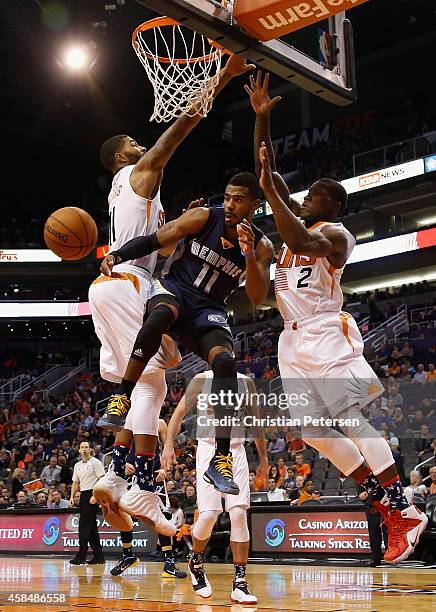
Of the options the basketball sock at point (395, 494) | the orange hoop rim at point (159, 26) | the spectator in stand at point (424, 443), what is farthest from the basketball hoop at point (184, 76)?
the spectator in stand at point (424, 443)

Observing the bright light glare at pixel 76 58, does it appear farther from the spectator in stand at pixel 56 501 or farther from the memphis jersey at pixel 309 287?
the memphis jersey at pixel 309 287

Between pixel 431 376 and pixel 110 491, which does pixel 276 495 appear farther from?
pixel 110 491

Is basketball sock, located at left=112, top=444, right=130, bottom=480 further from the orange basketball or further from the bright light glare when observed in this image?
the bright light glare

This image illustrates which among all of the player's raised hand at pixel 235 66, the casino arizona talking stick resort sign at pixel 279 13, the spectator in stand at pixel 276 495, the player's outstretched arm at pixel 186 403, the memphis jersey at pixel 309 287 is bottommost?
the spectator in stand at pixel 276 495

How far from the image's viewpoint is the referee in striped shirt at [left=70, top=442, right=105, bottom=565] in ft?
35.8

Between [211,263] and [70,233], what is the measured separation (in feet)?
4.70

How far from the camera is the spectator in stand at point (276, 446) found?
14.8 meters

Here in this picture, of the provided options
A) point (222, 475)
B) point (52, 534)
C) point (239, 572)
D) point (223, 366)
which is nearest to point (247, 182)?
point (223, 366)

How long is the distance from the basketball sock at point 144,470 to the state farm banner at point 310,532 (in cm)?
516

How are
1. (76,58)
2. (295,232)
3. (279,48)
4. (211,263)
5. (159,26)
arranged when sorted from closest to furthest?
1. (295,232)
2. (211,263)
3. (279,48)
4. (159,26)
5. (76,58)

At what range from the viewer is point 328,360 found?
5227 mm

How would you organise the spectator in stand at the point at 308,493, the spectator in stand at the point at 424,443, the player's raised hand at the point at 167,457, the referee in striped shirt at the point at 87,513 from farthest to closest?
the spectator in stand at the point at 424,443
the spectator in stand at the point at 308,493
the referee in striped shirt at the point at 87,513
the player's raised hand at the point at 167,457

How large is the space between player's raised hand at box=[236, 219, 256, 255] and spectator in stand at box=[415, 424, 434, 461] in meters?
8.73

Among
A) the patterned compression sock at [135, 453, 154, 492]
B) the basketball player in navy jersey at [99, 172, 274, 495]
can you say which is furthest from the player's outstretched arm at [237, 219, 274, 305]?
the patterned compression sock at [135, 453, 154, 492]
